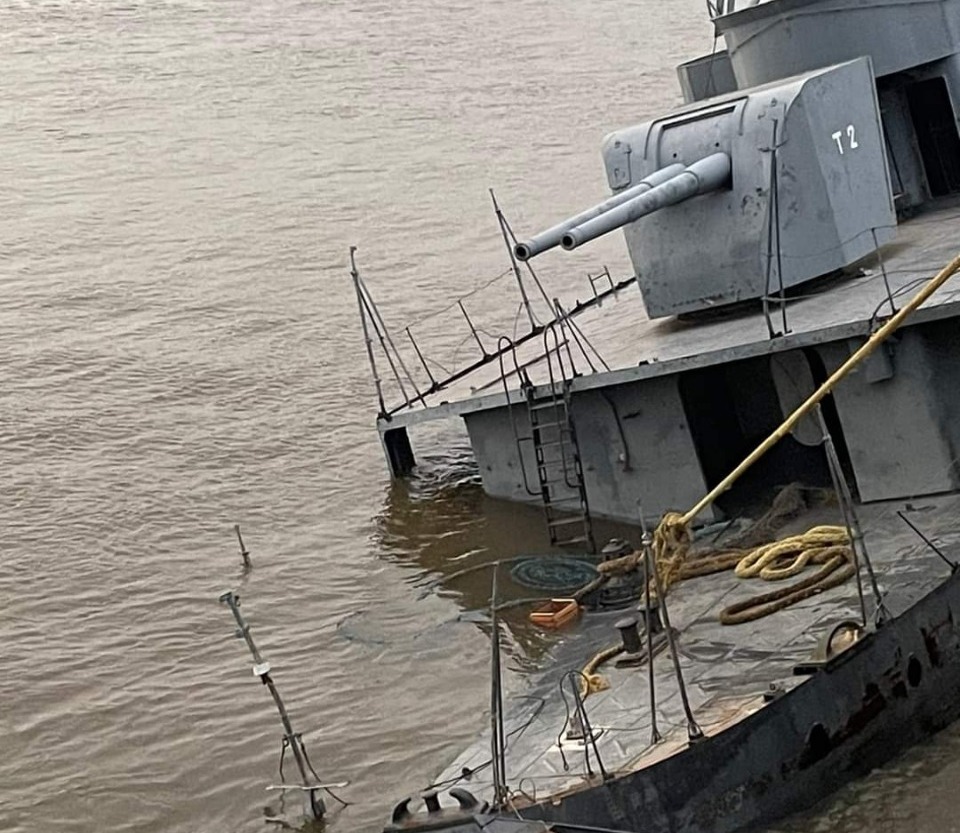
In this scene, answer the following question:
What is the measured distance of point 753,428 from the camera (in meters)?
14.6

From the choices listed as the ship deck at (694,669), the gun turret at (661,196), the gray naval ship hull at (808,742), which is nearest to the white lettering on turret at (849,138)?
the gun turret at (661,196)

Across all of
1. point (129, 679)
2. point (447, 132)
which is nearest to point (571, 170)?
point (447, 132)

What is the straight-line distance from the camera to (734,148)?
1407 cm

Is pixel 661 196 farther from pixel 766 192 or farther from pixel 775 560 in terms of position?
pixel 775 560

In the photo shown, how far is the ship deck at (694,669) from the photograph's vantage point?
921 centimetres

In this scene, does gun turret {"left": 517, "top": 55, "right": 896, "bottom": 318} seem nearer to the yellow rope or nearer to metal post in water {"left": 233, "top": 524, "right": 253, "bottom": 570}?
the yellow rope

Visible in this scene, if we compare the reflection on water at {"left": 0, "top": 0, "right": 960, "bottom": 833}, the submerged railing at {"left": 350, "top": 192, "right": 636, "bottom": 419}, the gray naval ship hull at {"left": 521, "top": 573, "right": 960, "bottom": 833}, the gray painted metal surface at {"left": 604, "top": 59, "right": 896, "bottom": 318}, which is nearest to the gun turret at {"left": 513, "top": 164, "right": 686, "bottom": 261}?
the gray painted metal surface at {"left": 604, "top": 59, "right": 896, "bottom": 318}

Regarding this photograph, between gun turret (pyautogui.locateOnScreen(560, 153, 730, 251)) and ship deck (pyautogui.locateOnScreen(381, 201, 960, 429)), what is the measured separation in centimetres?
113

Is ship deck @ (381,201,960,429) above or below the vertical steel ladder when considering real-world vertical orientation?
above

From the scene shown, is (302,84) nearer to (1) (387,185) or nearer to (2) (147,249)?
(1) (387,185)

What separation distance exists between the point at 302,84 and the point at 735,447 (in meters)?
20.3

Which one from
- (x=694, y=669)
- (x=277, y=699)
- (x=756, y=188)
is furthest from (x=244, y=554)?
(x=694, y=669)

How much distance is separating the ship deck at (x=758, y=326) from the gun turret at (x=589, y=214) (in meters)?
1.30

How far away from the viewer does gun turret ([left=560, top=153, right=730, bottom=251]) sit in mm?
12625
